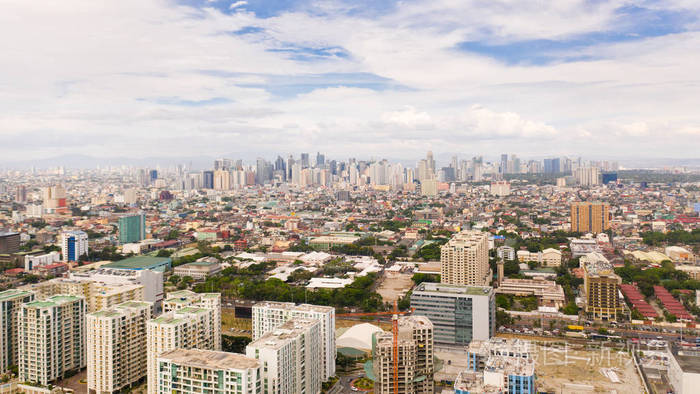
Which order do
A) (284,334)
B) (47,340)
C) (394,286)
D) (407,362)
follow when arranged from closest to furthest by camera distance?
(407,362) → (284,334) → (47,340) → (394,286)

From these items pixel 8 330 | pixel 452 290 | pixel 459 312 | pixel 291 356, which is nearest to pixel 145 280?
pixel 8 330

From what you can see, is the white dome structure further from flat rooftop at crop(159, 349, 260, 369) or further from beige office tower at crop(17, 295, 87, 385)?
beige office tower at crop(17, 295, 87, 385)

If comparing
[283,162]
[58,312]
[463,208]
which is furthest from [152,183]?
[58,312]

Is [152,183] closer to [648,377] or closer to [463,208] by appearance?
[463,208]

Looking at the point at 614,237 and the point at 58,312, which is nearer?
the point at 58,312

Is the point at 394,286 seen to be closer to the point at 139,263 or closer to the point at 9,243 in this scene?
the point at 139,263

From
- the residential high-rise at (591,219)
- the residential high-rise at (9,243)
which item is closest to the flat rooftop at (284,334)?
the residential high-rise at (9,243)
